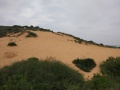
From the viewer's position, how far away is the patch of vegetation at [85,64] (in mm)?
23303

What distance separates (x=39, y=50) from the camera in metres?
27.5

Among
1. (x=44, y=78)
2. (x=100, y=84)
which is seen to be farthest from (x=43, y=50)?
(x=44, y=78)

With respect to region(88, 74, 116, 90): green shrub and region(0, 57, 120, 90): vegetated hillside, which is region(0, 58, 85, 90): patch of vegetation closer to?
region(0, 57, 120, 90): vegetated hillside

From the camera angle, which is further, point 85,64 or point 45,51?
point 45,51

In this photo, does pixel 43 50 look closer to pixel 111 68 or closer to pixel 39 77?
pixel 111 68

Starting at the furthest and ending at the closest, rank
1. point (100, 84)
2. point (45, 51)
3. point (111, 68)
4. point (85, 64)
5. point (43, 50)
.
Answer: point (43, 50), point (45, 51), point (85, 64), point (111, 68), point (100, 84)

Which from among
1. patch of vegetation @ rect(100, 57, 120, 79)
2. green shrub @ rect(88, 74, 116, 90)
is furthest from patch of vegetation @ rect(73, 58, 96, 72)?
green shrub @ rect(88, 74, 116, 90)

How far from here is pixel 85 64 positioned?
79.8 feet

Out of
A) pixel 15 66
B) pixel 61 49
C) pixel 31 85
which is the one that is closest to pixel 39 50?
pixel 61 49

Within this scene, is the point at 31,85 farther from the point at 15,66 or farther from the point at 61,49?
the point at 61,49

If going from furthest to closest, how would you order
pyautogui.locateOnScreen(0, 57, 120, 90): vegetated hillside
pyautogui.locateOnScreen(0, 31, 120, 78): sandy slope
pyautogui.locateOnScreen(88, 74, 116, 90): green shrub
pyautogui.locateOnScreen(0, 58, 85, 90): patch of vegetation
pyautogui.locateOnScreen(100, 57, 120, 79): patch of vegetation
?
pyautogui.locateOnScreen(0, 31, 120, 78): sandy slope → pyautogui.locateOnScreen(100, 57, 120, 79): patch of vegetation → pyautogui.locateOnScreen(88, 74, 116, 90): green shrub → pyautogui.locateOnScreen(0, 57, 120, 90): vegetated hillside → pyautogui.locateOnScreen(0, 58, 85, 90): patch of vegetation

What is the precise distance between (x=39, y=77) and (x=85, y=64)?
40.8 feet

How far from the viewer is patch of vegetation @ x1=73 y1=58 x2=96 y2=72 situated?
76.5 feet

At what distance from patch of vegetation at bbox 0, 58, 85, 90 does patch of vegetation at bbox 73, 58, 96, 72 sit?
382 inches
